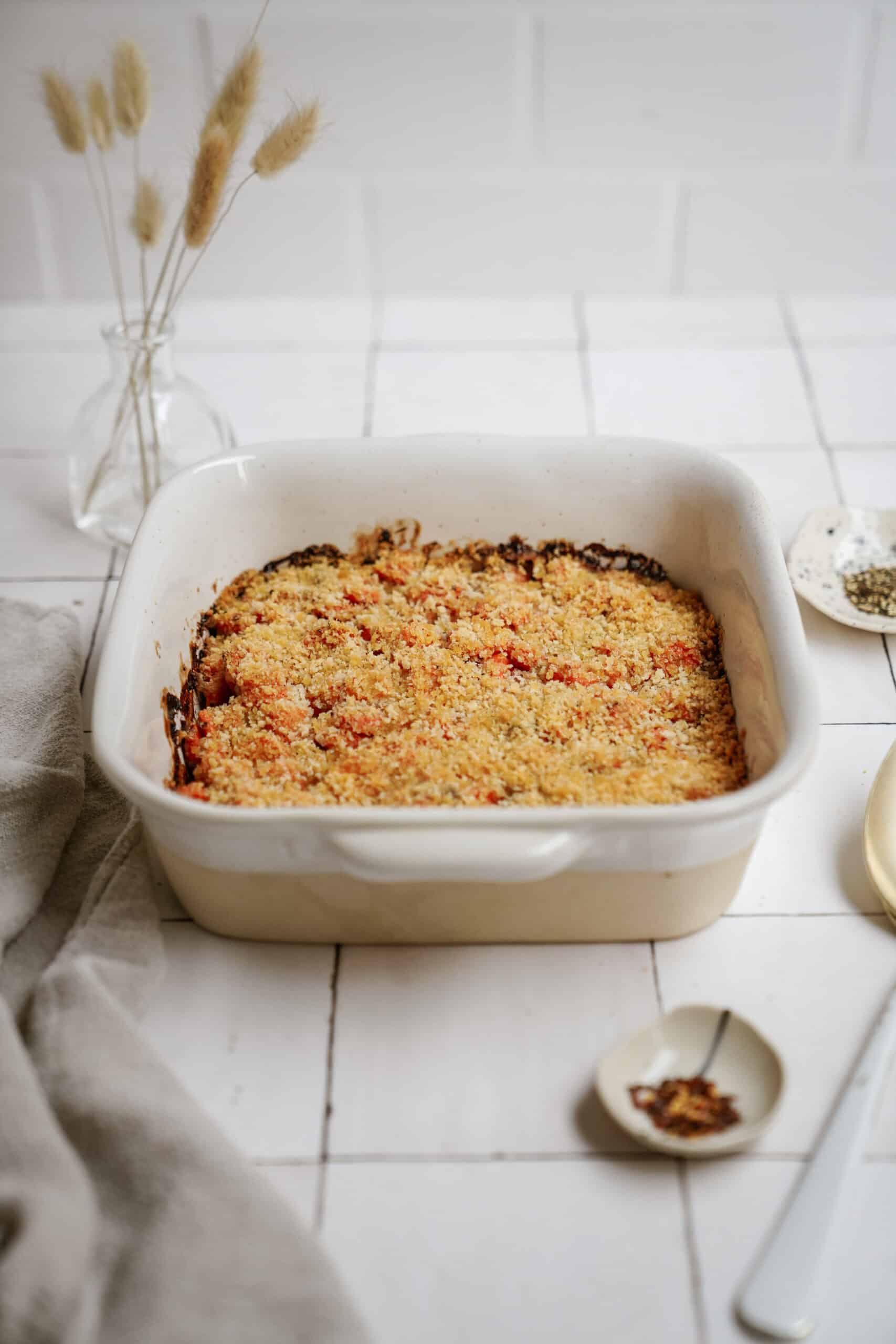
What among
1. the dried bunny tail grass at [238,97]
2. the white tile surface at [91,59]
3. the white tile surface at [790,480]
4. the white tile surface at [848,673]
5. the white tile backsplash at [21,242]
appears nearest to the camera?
the dried bunny tail grass at [238,97]

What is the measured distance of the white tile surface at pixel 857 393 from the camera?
166 cm

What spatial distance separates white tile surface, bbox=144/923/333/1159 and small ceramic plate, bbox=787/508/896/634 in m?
0.67

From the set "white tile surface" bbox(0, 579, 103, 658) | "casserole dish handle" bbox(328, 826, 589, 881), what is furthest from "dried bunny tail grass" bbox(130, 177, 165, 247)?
"casserole dish handle" bbox(328, 826, 589, 881)

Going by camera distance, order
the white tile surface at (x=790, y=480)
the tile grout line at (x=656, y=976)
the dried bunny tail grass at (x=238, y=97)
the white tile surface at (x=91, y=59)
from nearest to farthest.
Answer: the tile grout line at (x=656, y=976), the dried bunny tail grass at (x=238, y=97), the white tile surface at (x=790, y=480), the white tile surface at (x=91, y=59)

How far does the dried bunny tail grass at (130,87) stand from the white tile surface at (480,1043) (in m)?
0.80

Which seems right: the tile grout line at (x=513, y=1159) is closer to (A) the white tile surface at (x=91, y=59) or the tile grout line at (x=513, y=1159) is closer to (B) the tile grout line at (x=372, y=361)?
(B) the tile grout line at (x=372, y=361)

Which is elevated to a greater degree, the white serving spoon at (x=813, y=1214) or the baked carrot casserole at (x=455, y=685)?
the baked carrot casserole at (x=455, y=685)

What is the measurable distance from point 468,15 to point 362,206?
0.30 m

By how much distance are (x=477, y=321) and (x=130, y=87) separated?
2.59 feet

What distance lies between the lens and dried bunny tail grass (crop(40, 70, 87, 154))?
120 centimetres

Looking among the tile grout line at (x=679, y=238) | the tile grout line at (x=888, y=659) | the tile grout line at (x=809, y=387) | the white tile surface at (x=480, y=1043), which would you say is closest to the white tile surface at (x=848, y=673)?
the tile grout line at (x=888, y=659)

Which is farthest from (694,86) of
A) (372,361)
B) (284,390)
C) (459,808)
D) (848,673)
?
(459,808)

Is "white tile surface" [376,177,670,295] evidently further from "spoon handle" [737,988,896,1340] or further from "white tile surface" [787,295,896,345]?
"spoon handle" [737,988,896,1340]

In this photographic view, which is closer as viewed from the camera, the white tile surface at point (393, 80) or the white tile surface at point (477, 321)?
the white tile surface at point (393, 80)
